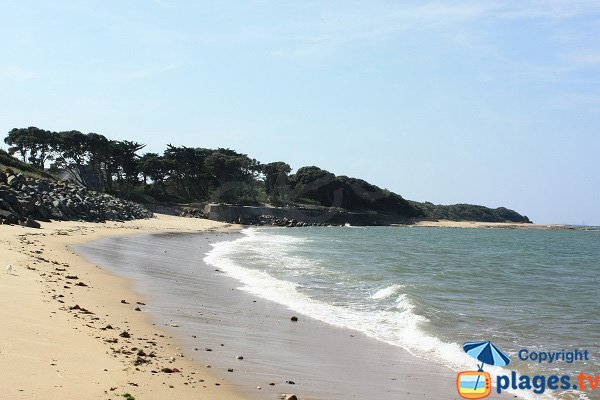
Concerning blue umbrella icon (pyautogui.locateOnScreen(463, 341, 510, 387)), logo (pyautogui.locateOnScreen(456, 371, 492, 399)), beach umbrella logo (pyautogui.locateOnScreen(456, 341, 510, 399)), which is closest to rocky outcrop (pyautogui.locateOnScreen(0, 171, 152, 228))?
blue umbrella icon (pyautogui.locateOnScreen(463, 341, 510, 387))

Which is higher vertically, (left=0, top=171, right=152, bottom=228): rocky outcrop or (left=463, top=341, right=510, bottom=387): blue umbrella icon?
(left=0, top=171, right=152, bottom=228): rocky outcrop

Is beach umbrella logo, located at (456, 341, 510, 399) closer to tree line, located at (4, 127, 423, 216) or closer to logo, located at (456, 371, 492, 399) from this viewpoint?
logo, located at (456, 371, 492, 399)

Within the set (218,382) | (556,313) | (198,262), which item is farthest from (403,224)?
(218,382)

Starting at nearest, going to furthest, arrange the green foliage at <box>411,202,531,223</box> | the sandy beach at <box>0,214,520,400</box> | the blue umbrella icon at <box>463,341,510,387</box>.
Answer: the sandy beach at <box>0,214,520,400</box> → the blue umbrella icon at <box>463,341,510,387</box> → the green foliage at <box>411,202,531,223</box>

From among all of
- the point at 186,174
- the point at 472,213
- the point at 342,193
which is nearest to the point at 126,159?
the point at 186,174

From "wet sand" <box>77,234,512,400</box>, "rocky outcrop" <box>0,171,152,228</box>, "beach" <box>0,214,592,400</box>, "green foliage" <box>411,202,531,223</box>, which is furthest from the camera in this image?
"green foliage" <box>411,202,531,223</box>

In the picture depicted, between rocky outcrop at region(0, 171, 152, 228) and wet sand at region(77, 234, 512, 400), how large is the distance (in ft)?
48.9

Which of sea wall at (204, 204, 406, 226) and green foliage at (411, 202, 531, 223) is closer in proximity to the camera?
sea wall at (204, 204, 406, 226)

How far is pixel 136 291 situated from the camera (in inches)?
539

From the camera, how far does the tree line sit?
258 ft

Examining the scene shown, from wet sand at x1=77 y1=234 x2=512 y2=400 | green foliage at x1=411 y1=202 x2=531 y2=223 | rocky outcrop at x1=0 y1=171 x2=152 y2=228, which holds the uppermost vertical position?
green foliage at x1=411 y1=202 x2=531 y2=223

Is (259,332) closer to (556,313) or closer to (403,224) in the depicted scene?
(556,313)

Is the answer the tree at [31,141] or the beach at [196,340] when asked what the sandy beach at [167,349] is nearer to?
the beach at [196,340]

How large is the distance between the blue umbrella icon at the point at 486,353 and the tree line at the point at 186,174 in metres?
74.4
